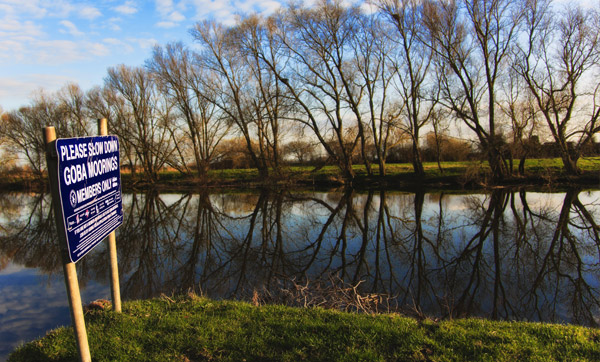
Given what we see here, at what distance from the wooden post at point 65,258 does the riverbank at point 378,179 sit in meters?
23.4

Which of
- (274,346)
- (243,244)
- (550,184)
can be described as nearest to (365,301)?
(274,346)

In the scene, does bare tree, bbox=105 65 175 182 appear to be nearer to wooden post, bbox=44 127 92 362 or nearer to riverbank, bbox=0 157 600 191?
riverbank, bbox=0 157 600 191

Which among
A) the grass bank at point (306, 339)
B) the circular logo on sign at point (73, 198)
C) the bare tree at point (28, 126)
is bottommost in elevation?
the grass bank at point (306, 339)

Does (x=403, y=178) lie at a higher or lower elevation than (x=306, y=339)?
higher

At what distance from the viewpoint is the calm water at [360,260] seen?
5672 millimetres

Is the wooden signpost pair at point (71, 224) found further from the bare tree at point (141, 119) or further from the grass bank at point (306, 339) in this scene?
the bare tree at point (141, 119)

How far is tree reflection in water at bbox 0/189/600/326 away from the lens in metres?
5.86

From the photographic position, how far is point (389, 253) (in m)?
8.41

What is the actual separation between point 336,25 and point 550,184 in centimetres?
1799

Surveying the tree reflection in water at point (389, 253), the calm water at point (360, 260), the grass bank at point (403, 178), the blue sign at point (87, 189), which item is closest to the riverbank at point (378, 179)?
the grass bank at point (403, 178)

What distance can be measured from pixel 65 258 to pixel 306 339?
2.58m

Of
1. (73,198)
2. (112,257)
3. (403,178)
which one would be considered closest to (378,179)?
(403,178)

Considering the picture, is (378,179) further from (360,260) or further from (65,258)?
(65,258)

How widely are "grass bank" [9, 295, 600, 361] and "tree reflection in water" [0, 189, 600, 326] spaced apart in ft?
3.66
